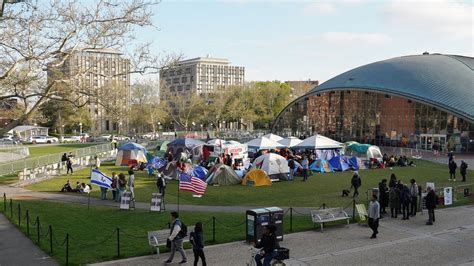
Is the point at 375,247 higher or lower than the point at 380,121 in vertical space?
lower

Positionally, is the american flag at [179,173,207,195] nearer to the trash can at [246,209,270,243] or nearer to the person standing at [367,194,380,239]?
the trash can at [246,209,270,243]

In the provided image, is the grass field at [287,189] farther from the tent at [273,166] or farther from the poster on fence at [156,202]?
the poster on fence at [156,202]

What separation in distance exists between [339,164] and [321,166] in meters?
1.64

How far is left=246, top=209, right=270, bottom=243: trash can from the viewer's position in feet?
48.8

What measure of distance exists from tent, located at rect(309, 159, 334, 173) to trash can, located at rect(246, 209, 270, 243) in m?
21.2

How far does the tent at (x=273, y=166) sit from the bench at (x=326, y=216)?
39.3 ft

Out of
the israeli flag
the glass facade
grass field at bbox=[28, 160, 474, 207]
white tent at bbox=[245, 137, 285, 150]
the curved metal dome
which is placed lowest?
grass field at bbox=[28, 160, 474, 207]

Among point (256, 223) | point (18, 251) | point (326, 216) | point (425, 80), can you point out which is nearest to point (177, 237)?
point (256, 223)

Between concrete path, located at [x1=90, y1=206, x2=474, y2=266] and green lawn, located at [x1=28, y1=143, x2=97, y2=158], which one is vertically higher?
green lawn, located at [x1=28, y1=143, x2=97, y2=158]

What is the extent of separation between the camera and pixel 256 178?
2888 cm

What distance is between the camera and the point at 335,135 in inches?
2798

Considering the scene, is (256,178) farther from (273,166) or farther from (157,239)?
(157,239)

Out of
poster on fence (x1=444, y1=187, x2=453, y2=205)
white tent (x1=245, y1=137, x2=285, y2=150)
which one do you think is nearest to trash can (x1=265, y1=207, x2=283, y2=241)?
poster on fence (x1=444, y1=187, x2=453, y2=205)

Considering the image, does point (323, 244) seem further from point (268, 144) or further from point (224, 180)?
point (268, 144)
